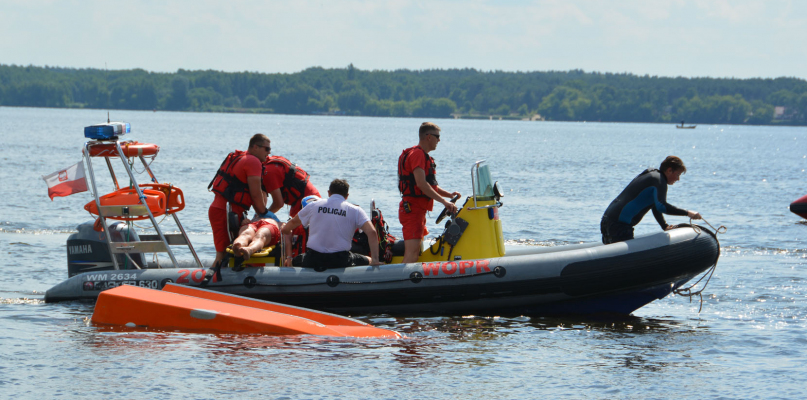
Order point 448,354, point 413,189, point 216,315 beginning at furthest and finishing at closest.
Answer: point 413,189 < point 216,315 < point 448,354

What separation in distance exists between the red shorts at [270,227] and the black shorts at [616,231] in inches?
124

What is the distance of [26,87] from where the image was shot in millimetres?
150500

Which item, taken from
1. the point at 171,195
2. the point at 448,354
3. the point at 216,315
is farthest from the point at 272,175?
the point at 448,354

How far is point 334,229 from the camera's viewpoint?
8.22 meters

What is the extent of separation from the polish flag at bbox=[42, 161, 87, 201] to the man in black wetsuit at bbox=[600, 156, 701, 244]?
16.8 ft

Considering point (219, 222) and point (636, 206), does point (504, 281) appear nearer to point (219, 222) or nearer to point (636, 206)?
point (636, 206)

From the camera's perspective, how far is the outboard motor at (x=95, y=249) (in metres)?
9.18

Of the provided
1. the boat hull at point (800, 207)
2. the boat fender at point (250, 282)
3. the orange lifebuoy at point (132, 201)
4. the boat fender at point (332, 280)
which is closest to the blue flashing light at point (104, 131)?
the orange lifebuoy at point (132, 201)

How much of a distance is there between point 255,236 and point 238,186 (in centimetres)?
51

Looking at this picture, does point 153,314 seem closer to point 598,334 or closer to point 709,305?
point 598,334

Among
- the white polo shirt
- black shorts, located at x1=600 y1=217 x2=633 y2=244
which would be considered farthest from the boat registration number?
black shorts, located at x1=600 y1=217 x2=633 y2=244

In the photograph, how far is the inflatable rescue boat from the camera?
8.20 meters

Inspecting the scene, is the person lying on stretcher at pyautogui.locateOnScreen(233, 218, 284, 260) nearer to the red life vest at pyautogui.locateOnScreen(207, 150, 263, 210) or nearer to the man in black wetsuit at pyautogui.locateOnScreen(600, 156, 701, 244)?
the red life vest at pyautogui.locateOnScreen(207, 150, 263, 210)

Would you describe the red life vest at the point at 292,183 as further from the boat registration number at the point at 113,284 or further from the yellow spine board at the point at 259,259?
the boat registration number at the point at 113,284
